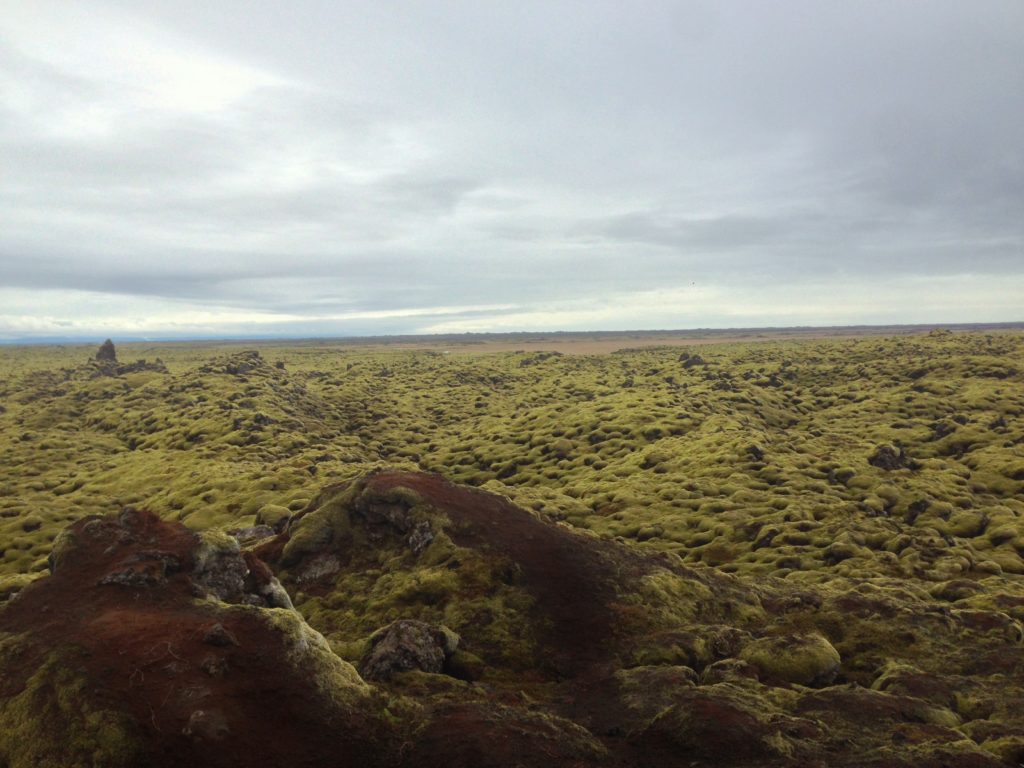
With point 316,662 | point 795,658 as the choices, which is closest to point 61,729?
point 316,662

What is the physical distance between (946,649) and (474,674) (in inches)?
756

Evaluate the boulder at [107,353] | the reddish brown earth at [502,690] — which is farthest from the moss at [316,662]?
the boulder at [107,353]

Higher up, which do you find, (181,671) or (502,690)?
(181,671)

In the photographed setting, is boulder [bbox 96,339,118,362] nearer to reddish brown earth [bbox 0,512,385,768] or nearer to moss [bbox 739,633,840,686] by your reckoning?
reddish brown earth [bbox 0,512,385,768]

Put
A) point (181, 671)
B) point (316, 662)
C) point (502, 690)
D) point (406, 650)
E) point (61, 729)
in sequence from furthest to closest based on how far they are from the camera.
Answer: point (406, 650)
point (502, 690)
point (316, 662)
point (181, 671)
point (61, 729)

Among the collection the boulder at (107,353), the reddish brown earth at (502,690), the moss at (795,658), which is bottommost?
the moss at (795,658)

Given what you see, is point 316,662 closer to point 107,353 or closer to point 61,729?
point 61,729

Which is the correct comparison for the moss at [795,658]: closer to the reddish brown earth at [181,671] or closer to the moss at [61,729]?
the reddish brown earth at [181,671]

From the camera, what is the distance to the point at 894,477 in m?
57.8

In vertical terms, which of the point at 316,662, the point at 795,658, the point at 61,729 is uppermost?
the point at 61,729

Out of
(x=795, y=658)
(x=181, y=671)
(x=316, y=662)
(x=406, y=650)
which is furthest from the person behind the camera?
(x=795, y=658)

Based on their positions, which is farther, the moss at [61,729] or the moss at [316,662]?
the moss at [316,662]

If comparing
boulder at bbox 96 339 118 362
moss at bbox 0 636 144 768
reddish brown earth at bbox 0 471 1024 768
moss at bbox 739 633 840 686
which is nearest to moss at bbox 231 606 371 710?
reddish brown earth at bbox 0 471 1024 768

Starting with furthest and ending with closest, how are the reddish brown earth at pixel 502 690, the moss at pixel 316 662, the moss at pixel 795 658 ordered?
the moss at pixel 795 658 < the moss at pixel 316 662 < the reddish brown earth at pixel 502 690
